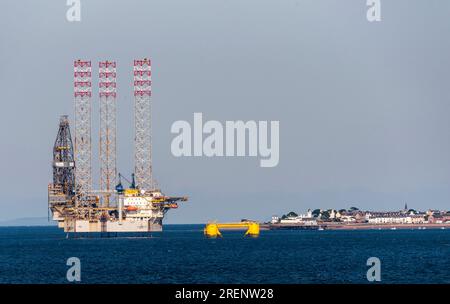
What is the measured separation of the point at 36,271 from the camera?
359ft
